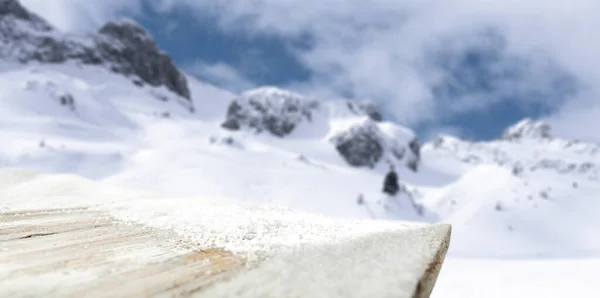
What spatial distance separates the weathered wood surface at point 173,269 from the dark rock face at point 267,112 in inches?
1185

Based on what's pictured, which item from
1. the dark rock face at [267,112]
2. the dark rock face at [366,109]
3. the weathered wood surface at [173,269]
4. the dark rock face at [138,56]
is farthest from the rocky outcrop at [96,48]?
the weathered wood surface at [173,269]

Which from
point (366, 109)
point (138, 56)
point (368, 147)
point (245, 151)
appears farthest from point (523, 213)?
point (138, 56)

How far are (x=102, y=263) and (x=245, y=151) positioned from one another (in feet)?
57.2

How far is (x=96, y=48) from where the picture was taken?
36781mm

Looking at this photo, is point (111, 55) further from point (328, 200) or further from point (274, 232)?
point (274, 232)

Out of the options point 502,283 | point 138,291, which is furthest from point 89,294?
point 502,283

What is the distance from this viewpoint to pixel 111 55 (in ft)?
123

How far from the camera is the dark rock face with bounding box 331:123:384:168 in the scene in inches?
1147

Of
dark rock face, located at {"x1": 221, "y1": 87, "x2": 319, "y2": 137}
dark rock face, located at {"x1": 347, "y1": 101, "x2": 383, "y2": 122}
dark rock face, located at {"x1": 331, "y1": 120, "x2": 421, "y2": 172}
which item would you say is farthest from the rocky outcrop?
dark rock face, located at {"x1": 331, "y1": 120, "x2": 421, "y2": 172}

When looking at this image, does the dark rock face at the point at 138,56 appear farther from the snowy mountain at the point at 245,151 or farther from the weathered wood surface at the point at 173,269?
the weathered wood surface at the point at 173,269

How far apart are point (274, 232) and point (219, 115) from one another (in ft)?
128

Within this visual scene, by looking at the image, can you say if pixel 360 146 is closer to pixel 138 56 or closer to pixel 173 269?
pixel 138 56

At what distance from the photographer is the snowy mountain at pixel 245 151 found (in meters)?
9.61

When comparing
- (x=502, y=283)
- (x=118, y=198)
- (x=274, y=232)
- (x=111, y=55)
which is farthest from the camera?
(x=111, y=55)
